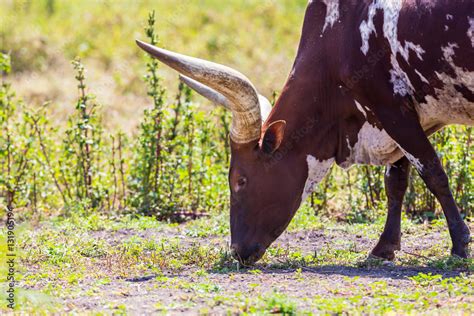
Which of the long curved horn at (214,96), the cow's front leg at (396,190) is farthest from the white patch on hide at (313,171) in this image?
the cow's front leg at (396,190)

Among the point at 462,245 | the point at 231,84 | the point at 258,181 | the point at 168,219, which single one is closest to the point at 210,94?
the point at 231,84

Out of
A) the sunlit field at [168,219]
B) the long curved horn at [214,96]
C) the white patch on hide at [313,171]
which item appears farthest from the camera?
the white patch on hide at [313,171]

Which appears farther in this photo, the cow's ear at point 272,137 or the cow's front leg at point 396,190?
the cow's front leg at point 396,190

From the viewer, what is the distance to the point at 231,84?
6.29m

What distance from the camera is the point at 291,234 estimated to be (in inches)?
308

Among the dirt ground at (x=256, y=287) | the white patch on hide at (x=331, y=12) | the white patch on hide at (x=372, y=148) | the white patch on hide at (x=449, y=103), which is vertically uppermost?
the white patch on hide at (x=331, y=12)

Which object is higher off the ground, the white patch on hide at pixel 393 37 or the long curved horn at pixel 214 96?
the white patch on hide at pixel 393 37

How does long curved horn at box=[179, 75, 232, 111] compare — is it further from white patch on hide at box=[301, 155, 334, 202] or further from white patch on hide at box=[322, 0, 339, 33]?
white patch on hide at box=[322, 0, 339, 33]

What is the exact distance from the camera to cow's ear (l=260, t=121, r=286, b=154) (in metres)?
6.59

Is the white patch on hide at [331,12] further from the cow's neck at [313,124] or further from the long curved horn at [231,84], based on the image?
the long curved horn at [231,84]

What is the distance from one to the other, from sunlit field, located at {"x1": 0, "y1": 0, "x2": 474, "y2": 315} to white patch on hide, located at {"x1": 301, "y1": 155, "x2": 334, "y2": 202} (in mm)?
508

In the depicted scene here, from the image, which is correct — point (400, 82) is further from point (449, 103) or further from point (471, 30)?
point (471, 30)

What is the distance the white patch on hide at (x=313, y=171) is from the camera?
22.4 ft

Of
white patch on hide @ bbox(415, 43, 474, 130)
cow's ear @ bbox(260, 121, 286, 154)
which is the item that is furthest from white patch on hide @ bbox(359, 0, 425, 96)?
cow's ear @ bbox(260, 121, 286, 154)
